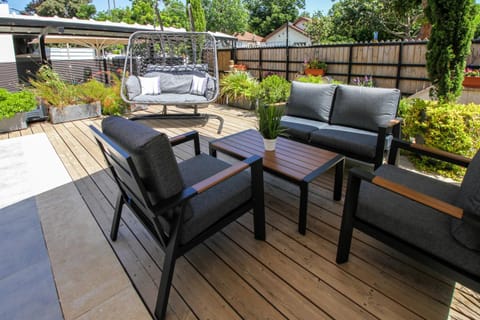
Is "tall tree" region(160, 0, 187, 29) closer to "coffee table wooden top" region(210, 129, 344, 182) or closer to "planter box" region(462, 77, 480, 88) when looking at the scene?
"planter box" region(462, 77, 480, 88)

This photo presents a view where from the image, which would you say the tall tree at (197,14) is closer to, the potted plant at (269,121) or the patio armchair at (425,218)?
the potted plant at (269,121)

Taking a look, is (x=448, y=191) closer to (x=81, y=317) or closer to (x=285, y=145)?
(x=285, y=145)

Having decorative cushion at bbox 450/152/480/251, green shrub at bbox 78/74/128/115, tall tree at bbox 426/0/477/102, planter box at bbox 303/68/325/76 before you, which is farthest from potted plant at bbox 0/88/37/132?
tall tree at bbox 426/0/477/102

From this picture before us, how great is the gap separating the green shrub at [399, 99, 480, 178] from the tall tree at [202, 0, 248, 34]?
28.5 metres

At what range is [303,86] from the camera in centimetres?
341

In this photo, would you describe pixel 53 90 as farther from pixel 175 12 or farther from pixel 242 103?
pixel 175 12

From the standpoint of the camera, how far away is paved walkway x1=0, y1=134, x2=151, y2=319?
4.62ft

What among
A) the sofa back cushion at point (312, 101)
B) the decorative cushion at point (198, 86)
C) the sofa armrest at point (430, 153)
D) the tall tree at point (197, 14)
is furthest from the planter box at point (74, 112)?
the sofa armrest at point (430, 153)

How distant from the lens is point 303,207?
73.9 inches

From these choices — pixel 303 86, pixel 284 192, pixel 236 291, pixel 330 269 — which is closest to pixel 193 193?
pixel 236 291

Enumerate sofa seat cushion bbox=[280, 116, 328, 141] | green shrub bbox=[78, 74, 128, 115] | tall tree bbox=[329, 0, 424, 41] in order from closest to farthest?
sofa seat cushion bbox=[280, 116, 328, 141], green shrub bbox=[78, 74, 128, 115], tall tree bbox=[329, 0, 424, 41]

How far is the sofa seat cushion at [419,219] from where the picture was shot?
117cm

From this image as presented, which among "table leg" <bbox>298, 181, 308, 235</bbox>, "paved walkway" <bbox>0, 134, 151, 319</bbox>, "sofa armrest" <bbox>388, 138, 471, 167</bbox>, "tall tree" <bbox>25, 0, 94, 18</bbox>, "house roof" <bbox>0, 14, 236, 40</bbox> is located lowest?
"paved walkway" <bbox>0, 134, 151, 319</bbox>

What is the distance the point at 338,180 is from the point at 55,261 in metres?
2.08
